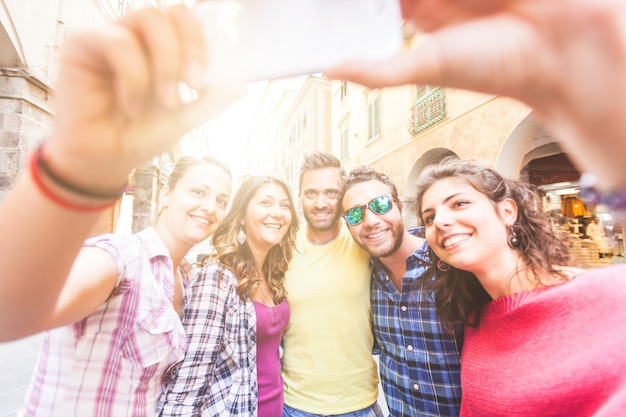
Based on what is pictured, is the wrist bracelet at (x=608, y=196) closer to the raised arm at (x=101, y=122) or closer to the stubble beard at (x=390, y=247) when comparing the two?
the raised arm at (x=101, y=122)

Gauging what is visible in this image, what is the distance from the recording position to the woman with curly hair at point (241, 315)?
65.6 inches

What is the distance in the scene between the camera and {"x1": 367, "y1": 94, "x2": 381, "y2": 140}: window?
33.1ft

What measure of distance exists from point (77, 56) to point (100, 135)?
0.11m

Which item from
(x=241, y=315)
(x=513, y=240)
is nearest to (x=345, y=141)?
(x=241, y=315)

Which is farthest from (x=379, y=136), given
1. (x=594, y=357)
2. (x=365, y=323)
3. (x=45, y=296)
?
(x=45, y=296)

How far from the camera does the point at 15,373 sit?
3570mm

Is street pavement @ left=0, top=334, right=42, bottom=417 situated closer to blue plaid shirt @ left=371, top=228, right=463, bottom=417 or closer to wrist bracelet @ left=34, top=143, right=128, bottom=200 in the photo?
blue plaid shirt @ left=371, top=228, right=463, bottom=417

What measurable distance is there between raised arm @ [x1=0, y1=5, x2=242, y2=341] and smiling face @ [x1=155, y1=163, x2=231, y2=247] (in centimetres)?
140

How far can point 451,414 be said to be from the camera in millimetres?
1685

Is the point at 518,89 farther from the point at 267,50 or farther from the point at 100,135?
the point at 100,135

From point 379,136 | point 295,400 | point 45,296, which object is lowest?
point 295,400

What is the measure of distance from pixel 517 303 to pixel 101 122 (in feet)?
5.04

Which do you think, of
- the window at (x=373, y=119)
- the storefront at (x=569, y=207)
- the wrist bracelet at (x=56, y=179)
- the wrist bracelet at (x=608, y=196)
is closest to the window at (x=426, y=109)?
the window at (x=373, y=119)

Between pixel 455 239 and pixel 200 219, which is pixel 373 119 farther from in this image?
pixel 455 239
